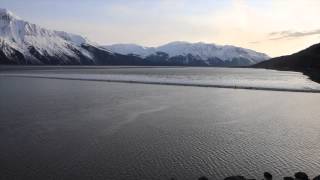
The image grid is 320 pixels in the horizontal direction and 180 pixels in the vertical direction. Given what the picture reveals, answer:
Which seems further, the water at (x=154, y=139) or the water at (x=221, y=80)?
the water at (x=221, y=80)

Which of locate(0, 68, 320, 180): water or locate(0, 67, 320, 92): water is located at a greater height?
locate(0, 68, 320, 180): water

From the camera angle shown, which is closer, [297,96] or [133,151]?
[133,151]

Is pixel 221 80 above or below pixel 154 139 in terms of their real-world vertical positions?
below

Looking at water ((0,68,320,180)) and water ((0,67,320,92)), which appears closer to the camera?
water ((0,68,320,180))

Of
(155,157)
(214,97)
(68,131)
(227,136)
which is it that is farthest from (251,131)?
(214,97)

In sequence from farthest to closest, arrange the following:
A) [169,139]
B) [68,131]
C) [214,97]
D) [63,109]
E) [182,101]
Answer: [214,97] < [182,101] < [63,109] < [68,131] < [169,139]

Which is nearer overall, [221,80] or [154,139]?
[154,139]

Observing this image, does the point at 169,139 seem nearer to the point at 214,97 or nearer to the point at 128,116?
the point at 128,116

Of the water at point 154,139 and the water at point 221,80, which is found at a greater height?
the water at point 154,139
